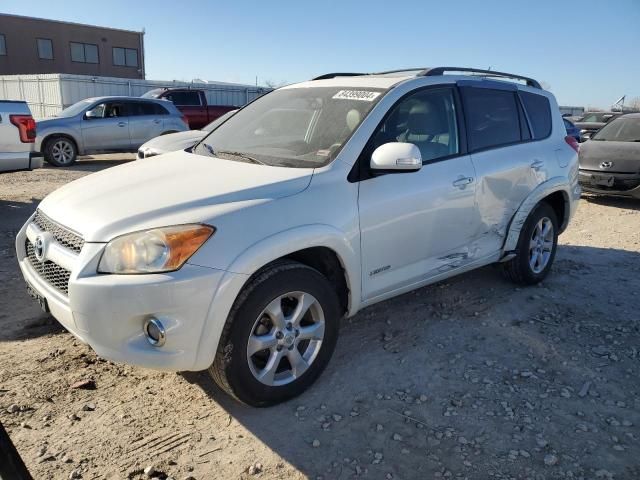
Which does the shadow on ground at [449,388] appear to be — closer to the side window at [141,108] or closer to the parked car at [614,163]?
the parked car at [614,163]

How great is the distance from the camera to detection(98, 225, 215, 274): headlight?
2.51 metres

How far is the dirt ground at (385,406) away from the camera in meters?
2.58

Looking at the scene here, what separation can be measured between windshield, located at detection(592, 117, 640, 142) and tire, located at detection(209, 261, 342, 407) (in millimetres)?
8730

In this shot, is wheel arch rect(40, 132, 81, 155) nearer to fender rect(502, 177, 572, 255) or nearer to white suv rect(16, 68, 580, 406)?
white suv rect(16, 68, 580, 406)

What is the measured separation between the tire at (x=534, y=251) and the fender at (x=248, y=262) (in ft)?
7.37

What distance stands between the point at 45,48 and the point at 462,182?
141 ft

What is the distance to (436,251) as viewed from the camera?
12.4 ft

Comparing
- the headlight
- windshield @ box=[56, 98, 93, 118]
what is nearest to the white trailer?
windshield @ box=[56, 98, 93, 118]

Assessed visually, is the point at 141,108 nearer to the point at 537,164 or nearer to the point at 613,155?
the point at 613,155

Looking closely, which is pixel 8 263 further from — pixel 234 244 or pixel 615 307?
pixel 615 307

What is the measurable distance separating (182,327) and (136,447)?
680 millimetres

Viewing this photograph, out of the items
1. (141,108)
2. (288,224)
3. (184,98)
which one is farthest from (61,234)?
(184,98)

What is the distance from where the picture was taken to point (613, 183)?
8.90 metres

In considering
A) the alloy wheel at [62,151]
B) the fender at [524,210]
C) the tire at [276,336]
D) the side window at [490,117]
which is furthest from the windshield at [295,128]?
the alloy wheel at [62,151]
